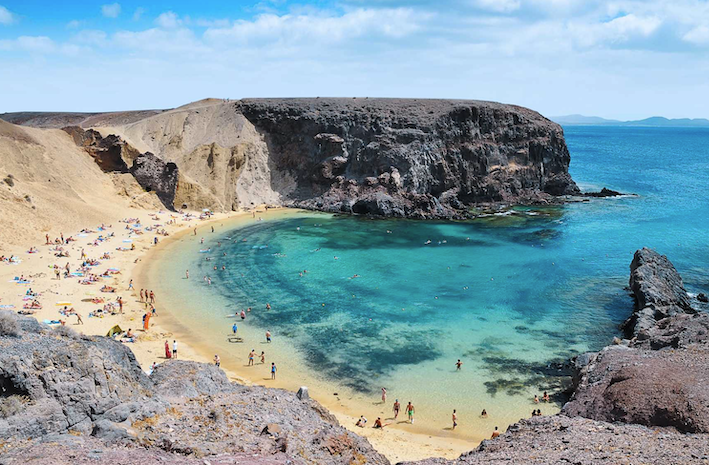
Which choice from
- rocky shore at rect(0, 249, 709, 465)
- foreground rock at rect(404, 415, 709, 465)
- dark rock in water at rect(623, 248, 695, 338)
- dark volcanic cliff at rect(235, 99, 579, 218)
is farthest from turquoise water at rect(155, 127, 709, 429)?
rocky shore at rect(0, 249, 709, 465)

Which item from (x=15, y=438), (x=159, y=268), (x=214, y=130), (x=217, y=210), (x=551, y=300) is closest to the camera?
(x=15, y=438)

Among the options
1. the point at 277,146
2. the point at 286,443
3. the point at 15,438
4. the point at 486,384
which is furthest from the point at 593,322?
the point at 277,146

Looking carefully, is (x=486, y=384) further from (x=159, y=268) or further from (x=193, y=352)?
(x=159, y=268)

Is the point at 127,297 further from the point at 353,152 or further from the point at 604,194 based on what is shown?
the point at 604,194

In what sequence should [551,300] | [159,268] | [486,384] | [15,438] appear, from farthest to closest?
1. [159,268]
2. [551,300]
3. [486,384]
4. [15,438]

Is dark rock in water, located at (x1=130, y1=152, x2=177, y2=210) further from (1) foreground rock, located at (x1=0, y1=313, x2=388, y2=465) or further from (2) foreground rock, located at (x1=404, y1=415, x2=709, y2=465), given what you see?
(2) foreground rock, located at (x1=404, y1=415, x2=709, y2=465)

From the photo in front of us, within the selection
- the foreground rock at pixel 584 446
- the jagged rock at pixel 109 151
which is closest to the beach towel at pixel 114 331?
the foreground rock at pixel 584 446
